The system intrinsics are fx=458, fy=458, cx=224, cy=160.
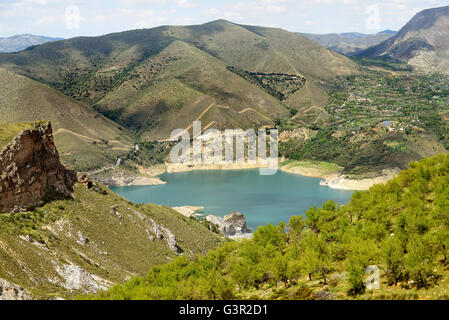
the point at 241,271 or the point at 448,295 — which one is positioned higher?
the point at 448,295

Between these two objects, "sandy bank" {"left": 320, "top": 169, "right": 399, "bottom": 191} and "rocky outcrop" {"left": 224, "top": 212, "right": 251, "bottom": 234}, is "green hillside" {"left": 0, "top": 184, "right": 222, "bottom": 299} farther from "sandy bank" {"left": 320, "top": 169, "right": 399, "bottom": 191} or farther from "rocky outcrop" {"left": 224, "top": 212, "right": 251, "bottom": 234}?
"sandy bank" {"left": 320, "top": 169, "right": 399, "bottom": 191}

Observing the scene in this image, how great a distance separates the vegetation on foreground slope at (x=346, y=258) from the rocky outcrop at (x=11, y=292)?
4.77 meters

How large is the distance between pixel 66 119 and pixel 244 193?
69816 millimetres

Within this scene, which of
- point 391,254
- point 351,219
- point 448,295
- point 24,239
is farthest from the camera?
point 351,219

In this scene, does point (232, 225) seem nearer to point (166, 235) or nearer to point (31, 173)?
point (166, 235)

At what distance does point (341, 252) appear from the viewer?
32.4 m

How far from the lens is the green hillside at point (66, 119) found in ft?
449

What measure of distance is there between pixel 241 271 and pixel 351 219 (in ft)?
43.2

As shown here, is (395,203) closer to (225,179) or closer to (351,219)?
(351,219)

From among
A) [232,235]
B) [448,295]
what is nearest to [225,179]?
[232,235]

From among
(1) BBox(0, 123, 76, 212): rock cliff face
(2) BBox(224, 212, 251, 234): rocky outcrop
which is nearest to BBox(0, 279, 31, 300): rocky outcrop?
(1) BBox(0, 123, 76, 212): rock cliff face

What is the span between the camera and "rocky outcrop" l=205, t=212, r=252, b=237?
79688 mm


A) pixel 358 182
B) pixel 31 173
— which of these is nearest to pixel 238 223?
pixel 31 173

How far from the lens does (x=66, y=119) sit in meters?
150
